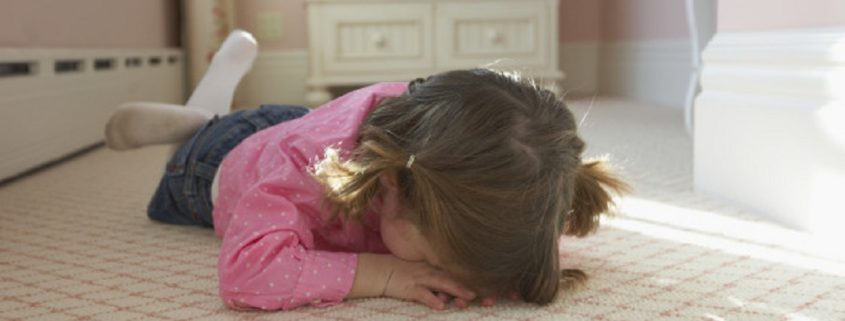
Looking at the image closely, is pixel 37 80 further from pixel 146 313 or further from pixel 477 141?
pixel 477 141

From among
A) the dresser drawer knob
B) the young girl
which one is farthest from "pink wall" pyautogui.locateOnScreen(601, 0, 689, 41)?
the young girl

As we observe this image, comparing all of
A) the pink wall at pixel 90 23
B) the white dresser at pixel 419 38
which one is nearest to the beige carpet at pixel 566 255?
the pink wall at pixel 90 23

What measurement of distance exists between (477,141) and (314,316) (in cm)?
19

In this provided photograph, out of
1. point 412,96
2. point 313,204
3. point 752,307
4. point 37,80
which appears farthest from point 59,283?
point 37,80

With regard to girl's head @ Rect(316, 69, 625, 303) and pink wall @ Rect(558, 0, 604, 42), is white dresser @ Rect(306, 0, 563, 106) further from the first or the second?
girl's head @ Rect(316, 69, 625, 303)

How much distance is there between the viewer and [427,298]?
702 mm

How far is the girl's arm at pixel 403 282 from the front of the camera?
2.30 feet

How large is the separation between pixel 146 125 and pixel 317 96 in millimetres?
1904

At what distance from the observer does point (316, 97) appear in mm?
2998

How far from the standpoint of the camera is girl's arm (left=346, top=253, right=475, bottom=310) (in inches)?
27.6

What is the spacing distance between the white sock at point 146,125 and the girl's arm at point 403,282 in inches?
19.2

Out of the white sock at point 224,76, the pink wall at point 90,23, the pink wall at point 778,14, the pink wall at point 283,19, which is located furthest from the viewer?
the pink wall at point 283,19

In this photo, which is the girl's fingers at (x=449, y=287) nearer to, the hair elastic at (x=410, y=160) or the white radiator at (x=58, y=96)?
the hair elastic at (x=410, y=160)

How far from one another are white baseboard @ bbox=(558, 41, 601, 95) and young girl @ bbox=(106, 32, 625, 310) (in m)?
2.79
